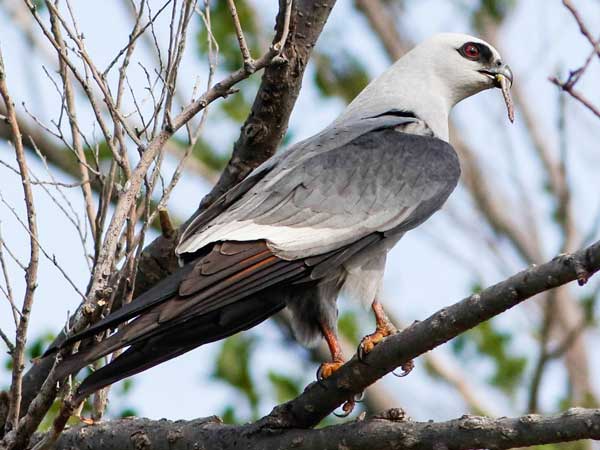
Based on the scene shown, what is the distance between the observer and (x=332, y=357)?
4.25 m

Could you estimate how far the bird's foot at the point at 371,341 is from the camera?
3.50m

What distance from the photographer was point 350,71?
11.1 meters

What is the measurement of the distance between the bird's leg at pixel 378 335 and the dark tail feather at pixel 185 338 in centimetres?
40

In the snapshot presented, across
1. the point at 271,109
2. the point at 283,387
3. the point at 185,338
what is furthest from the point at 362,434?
the point at 283,387

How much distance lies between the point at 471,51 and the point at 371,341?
2.49 metres

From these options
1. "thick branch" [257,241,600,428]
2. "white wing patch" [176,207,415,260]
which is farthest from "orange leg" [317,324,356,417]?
"white wing patch" [176,207,415,260]

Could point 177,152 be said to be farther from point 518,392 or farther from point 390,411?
point 390,411

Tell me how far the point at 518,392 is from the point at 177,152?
11.8ft

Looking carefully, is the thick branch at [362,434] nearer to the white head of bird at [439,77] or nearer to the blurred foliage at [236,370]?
the white head of bird at [439,77]

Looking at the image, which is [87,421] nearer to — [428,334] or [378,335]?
[378,335]

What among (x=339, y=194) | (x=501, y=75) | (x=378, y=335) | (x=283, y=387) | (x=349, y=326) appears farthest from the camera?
(x=349, y=326)

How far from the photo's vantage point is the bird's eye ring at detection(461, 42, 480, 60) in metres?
5.66

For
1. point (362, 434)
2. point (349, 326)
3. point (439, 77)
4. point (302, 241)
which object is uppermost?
point (349, 326)

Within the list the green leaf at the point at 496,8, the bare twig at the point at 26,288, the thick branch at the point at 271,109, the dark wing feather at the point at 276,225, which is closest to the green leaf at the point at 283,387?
the thick branch at the point at 271,109
